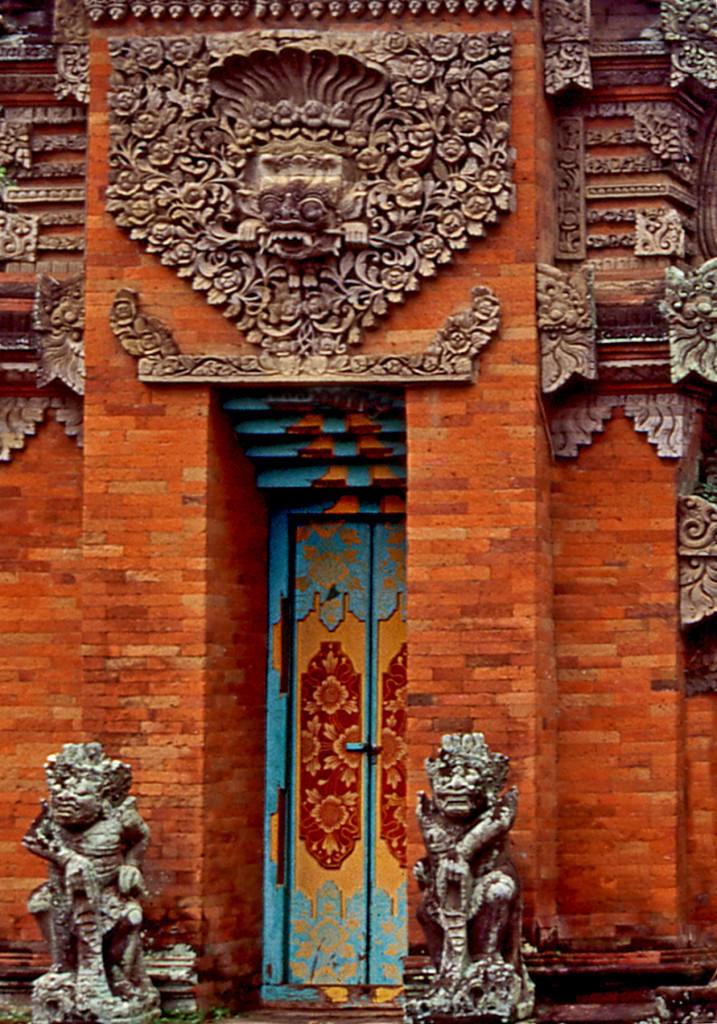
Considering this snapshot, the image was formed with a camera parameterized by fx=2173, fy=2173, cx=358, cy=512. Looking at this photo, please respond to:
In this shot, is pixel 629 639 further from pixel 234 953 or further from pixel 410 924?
pixel 234 953

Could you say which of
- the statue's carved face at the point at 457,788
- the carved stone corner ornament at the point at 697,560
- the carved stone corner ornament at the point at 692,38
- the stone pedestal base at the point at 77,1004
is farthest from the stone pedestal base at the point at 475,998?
the carved stone corner ornament at the point at 692,38

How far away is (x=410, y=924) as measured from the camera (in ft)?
42.5

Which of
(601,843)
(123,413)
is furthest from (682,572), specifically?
(123,413)

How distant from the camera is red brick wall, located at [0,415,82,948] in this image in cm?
1373

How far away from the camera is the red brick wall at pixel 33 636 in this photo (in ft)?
45.1

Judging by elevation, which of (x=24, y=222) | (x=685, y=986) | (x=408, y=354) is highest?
(x=24, y=222)

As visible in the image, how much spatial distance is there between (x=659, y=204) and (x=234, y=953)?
17.8 ft

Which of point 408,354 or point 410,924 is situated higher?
point 408,354

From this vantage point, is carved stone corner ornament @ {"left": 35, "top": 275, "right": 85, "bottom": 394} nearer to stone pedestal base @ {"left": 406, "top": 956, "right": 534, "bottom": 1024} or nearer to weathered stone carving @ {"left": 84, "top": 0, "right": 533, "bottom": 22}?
weathered stone carving @ {"left": 84, "top": 0, "right": 533, "bottom": 22}

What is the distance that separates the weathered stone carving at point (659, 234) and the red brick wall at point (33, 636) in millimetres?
3856

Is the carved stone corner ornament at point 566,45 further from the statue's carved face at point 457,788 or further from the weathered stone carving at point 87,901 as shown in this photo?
the weathered stone carving at point 87,901

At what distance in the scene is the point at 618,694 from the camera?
1345 centimetres

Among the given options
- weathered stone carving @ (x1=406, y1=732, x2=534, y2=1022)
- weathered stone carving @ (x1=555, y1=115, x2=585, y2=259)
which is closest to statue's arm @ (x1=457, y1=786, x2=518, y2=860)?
weathered stone carving @ (x1=406, y1=732, x2=534, y2=1022)

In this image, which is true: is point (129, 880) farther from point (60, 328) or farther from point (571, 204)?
point (571, 204)
